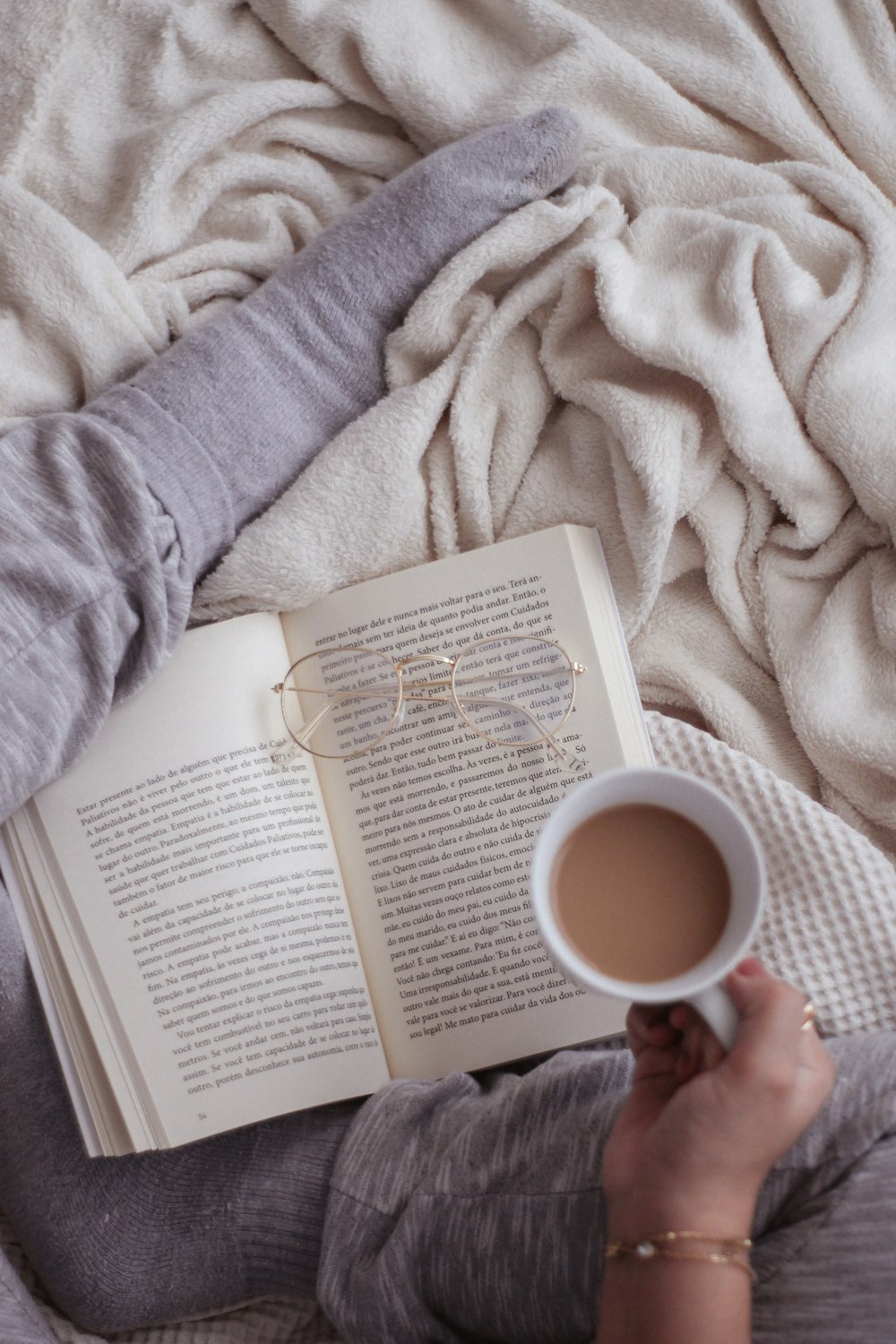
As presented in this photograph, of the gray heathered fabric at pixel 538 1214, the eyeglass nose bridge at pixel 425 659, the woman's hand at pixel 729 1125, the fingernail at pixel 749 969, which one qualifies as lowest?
the gray heathered fabric at pixel 538 1214

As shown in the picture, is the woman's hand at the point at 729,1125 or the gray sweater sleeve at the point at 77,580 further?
the gray sweater sleeve at the point at 77,580

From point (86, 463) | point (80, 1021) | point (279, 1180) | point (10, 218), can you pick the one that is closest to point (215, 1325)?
point (279, 1180)

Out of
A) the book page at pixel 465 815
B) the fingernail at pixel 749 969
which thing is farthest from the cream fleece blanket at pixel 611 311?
the fingernail at pixel 749 969

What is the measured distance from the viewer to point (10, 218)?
0.90 metres

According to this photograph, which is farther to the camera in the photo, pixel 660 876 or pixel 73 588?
pixel 73 588

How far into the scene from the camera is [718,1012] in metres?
0.59

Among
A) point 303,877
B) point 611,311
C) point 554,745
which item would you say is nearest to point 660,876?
point 554,745

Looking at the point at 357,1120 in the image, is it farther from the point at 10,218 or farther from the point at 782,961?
the point at 10,218

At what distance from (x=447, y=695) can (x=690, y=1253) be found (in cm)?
41

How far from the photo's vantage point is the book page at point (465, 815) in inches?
32.4

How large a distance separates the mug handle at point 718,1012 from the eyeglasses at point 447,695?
0.26 m

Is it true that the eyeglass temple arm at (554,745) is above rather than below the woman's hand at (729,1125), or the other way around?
above

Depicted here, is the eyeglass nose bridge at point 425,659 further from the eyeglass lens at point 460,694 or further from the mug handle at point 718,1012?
the mug handle at point 718,1012

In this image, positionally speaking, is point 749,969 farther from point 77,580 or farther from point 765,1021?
point 77,580
